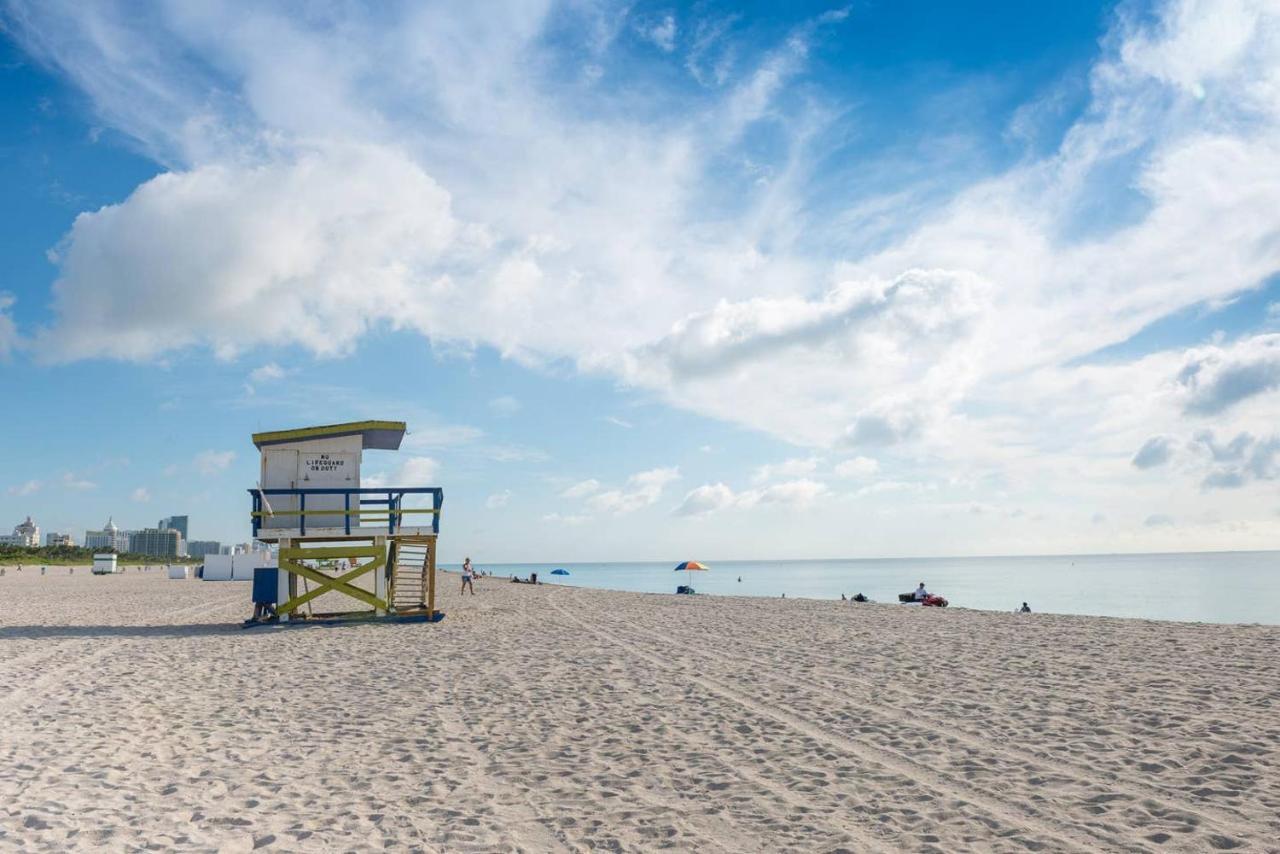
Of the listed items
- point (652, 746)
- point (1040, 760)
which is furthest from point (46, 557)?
point (1040, 760)

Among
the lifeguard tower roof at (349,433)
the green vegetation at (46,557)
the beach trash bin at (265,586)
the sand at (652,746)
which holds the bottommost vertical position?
the green vegetation at (46,557)

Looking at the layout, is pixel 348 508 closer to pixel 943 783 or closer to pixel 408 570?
pixel 408 570

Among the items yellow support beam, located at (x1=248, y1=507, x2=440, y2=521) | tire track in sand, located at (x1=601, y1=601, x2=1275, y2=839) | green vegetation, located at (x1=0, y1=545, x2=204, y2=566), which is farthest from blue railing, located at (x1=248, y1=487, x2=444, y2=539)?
green vegetation, located at (x1=0, y1=545, x2=204, y2=566)

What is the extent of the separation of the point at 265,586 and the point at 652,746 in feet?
51.8

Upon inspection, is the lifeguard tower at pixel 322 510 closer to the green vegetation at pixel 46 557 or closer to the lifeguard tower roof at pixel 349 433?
the lifeguard tower roof at pixel 349 433

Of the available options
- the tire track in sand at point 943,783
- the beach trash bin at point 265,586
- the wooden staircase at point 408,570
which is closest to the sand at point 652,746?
the tire track in sand at point 943,783

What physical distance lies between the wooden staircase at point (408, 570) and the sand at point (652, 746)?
539cm

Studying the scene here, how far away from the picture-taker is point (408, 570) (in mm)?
26797

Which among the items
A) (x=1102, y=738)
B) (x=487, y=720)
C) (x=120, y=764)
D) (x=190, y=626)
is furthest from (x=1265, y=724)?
(x=190, y=626)

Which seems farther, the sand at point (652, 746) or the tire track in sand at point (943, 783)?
the sand at point (652, 746)

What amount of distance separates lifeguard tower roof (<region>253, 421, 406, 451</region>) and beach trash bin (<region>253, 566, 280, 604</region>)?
3352 mm

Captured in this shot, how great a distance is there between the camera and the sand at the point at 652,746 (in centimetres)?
580

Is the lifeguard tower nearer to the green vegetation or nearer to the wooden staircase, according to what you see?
the wooden staircase

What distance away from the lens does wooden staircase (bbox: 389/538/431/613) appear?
2092 cm
